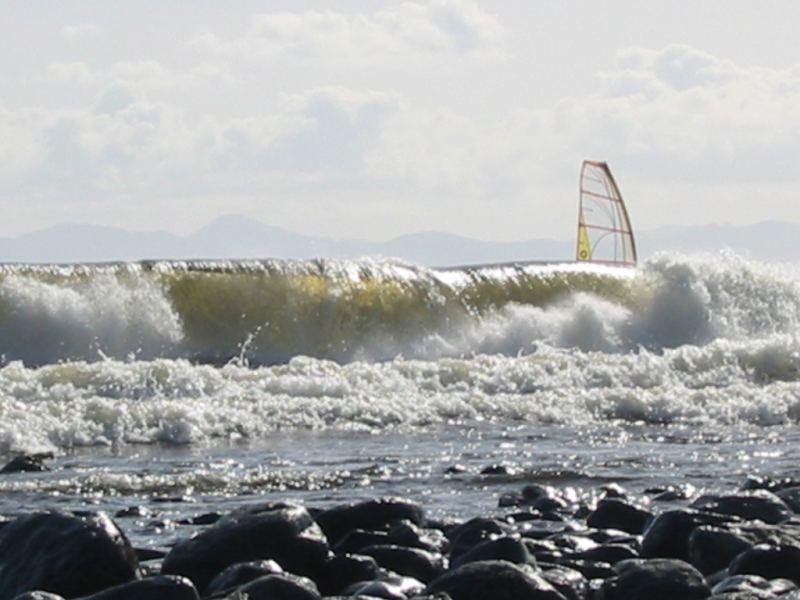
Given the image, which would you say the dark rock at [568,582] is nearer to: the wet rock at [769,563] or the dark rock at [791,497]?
the wet rock at [769,563]

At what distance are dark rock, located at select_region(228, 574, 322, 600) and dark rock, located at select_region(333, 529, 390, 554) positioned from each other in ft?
5.20

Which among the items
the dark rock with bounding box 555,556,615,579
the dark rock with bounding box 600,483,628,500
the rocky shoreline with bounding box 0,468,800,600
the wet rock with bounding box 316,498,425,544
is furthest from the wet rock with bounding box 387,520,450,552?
the dark rock with bounding box 600,483,628,500

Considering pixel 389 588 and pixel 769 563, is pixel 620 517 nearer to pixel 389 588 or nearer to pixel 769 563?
pixel 769 563

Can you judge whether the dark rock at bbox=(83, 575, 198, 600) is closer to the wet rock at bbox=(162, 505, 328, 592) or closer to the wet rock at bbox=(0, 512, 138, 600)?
the wet rock at bbox=(0, 512, 138, 600)

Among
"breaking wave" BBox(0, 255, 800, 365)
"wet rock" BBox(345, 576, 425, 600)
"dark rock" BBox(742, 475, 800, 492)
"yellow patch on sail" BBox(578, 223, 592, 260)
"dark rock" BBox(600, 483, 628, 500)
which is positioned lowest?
"dark rock" BBox(742, 475, 800, 492)

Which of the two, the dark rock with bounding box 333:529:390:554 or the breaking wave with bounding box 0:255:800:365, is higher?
the breaking wave with bounding box 0:255:800:365

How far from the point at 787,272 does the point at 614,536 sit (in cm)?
2592

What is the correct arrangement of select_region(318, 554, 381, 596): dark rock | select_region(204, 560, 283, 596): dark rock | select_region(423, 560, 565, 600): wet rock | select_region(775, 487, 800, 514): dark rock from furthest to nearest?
select_region(775, 487, 800, 514): dark rock
select_region(318, 554, 381, 596): dark rock
select_region(204, 560, 283, 596): dark rock
select_region(423, 560, 565, 600): wet rock

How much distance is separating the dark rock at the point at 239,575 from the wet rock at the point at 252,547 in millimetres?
378

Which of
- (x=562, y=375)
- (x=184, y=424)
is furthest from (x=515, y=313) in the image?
(x=184, y=424)

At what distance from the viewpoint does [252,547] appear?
29.2ft

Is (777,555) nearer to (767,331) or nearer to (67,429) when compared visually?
(67,429)

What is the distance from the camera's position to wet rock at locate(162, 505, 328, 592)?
8797mm

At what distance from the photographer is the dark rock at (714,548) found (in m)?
8.91
